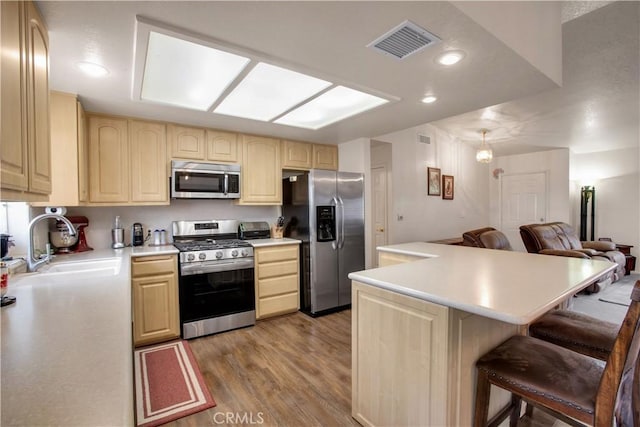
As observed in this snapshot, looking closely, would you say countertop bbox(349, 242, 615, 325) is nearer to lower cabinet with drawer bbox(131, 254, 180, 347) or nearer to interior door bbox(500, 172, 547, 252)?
lower cabinet with drawer bbox(131, 254, 180, 347)

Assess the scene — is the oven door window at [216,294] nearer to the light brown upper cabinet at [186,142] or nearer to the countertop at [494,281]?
the light brown upper cabinet at [186,142]

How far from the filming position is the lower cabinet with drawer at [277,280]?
3.33 m

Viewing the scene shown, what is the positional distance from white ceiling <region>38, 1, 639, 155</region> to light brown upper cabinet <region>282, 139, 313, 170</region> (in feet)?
0.53

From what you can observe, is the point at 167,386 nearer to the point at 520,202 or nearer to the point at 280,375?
the point at 280,375

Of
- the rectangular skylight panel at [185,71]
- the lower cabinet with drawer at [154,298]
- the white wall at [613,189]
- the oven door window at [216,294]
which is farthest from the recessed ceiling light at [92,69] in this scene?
the white wall at [613,189]

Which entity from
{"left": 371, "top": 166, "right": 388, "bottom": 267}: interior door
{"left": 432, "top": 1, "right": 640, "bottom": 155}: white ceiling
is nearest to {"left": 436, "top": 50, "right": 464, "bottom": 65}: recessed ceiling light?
{"left": 432, "top": 1, "right": 640, "bottom": 155}: white ceiling

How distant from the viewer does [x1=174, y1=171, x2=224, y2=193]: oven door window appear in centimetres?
309

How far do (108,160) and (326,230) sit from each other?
7.69 feet

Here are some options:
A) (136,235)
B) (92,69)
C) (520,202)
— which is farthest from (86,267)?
(520,202)

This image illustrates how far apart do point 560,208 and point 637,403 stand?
5.95 meters

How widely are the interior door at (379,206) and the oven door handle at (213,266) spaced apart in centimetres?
235

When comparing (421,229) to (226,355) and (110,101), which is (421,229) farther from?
(110,101)

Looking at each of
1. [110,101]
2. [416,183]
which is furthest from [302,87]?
[416,183]

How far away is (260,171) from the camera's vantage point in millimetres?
3584
